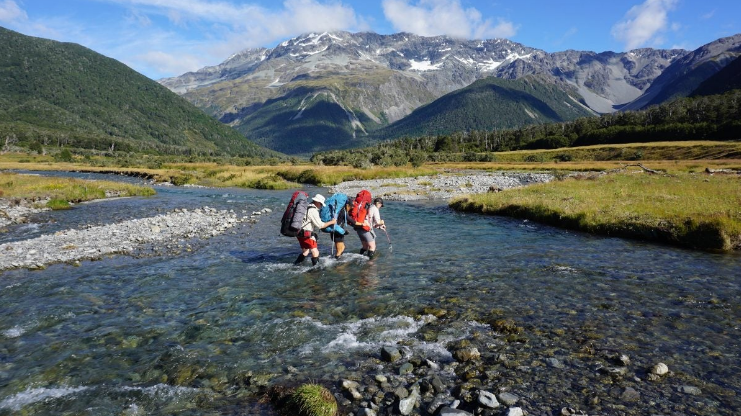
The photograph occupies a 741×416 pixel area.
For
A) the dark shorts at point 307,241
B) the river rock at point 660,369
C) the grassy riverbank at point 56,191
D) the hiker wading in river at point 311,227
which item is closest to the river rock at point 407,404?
the river rock at point 660,369

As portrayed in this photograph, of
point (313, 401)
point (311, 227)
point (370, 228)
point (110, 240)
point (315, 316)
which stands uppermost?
point (311, 227)

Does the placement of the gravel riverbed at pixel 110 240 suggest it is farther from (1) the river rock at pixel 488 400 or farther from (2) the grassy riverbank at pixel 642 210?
(2) the grassy riverbank at pixel 642 210

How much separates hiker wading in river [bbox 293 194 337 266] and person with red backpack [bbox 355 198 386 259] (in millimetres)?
1484

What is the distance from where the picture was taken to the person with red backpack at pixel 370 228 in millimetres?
17266

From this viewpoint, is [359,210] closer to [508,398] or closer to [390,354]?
[390,354]

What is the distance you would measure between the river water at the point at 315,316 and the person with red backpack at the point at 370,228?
0.64 metres

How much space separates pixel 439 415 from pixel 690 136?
186179mm

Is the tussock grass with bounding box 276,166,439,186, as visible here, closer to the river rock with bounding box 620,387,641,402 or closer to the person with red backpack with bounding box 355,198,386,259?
the person with red backpack with bounding box 355,198,386,259

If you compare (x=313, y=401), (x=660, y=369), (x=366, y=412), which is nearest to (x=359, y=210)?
(x=313, y=401)

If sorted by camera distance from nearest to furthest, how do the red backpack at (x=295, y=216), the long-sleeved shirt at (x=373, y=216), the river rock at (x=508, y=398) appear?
the river rock at (x=508, y=398) < the red backpack at (x=295, y=216) < the long-sleeved shirt at (x=373, y=216)

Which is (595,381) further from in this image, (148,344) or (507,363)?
(148,344)

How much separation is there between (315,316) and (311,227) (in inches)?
200

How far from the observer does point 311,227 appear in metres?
15.7

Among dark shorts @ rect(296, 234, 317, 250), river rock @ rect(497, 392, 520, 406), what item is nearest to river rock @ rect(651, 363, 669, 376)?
river rock @ rect(497, 392, 520, 406)
